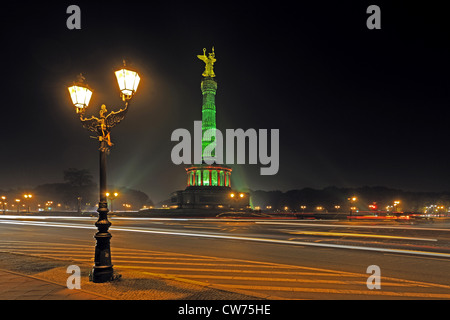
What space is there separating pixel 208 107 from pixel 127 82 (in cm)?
7336

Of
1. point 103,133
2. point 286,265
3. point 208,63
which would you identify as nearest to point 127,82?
point 103,133

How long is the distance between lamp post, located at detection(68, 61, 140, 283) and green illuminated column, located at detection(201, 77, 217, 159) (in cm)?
7077

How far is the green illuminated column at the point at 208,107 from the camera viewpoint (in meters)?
79.9

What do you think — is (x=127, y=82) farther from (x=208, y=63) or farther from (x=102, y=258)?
(x=208, y=63)

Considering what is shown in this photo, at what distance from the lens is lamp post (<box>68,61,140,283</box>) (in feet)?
23.6

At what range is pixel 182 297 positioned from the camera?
5.98m

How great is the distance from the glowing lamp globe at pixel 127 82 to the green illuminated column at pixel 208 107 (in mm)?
71183

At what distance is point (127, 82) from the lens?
7.90m

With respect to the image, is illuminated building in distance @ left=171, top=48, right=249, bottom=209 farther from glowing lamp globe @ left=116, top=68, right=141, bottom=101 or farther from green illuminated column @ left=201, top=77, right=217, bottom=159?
glowing lamp globe @ left=116, top=68, right=141, bottom=101

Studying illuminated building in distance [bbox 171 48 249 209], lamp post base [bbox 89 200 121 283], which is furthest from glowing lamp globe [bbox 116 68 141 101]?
illuminated building in distance [bbox 171 48 249 209]

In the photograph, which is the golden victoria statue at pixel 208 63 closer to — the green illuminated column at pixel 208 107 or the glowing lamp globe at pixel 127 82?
the green illuminated column at pixel 208 107

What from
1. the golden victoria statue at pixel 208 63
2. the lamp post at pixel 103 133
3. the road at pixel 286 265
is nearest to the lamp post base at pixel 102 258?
the lamp post at pixel 103 133
